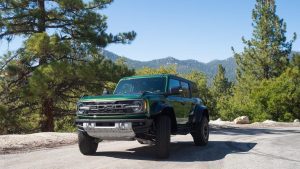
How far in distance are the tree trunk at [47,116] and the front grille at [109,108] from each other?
1316cm

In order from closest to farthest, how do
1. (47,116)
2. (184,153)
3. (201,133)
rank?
(184,153)
(201,133)
(47,116)

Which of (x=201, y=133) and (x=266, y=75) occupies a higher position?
(x=266, y=75)

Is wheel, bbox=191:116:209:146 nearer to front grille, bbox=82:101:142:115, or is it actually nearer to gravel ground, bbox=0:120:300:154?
front grille, bbox=82:101:142:115

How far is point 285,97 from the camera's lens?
36.3 metres

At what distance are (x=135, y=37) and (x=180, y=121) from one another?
46.2 ft

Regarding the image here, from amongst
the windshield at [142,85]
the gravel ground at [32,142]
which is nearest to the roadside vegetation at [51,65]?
the gravel ground at [32,142]

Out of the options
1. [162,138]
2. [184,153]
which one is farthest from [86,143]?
[184,153]

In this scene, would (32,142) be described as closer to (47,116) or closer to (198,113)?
(198,113)

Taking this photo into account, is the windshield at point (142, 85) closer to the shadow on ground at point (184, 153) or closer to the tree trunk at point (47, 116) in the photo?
the shadow on ground at point (184, 153)

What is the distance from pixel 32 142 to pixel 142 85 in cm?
449

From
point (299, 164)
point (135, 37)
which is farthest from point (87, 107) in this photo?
point (135, 37)

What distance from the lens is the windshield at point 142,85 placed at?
33.8 feet

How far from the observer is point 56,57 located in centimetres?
2100

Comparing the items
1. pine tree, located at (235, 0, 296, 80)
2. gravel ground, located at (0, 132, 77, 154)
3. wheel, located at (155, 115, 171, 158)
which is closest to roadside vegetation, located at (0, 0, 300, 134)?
gravel ground, located at (0, 132, 77, 154)
